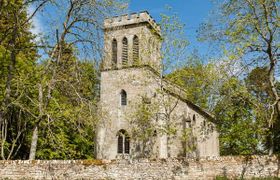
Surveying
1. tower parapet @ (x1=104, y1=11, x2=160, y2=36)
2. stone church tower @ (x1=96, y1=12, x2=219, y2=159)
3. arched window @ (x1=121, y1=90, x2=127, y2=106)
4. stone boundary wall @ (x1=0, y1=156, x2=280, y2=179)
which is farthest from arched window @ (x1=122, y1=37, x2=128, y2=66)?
stone boundary wall @ (x1=0, y1=156, x2=280, y2=179)

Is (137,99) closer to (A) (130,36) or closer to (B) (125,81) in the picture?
(B) (125,81)

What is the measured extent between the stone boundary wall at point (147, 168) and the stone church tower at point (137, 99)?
30.0 feet

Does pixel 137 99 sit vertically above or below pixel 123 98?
below

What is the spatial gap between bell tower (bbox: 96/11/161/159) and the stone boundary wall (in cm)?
1100

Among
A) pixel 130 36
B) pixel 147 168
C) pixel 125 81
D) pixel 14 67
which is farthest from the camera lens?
pixel 130 36

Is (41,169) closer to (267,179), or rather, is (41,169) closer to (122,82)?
(267,179)

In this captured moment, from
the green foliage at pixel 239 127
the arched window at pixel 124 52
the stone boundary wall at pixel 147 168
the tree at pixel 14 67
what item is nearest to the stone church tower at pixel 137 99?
the arched window at pixel 124 52

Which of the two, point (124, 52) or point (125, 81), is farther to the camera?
point (124, 52)

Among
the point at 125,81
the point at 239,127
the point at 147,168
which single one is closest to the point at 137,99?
the point at 125,81

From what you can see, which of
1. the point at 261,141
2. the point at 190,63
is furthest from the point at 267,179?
the point at 261,141

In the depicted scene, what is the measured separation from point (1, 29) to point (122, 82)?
10352mm

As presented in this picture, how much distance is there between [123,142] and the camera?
97.2 feet

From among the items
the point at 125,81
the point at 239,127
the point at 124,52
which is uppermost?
the point at 124,52

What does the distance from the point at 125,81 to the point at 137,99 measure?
1.99 meters
